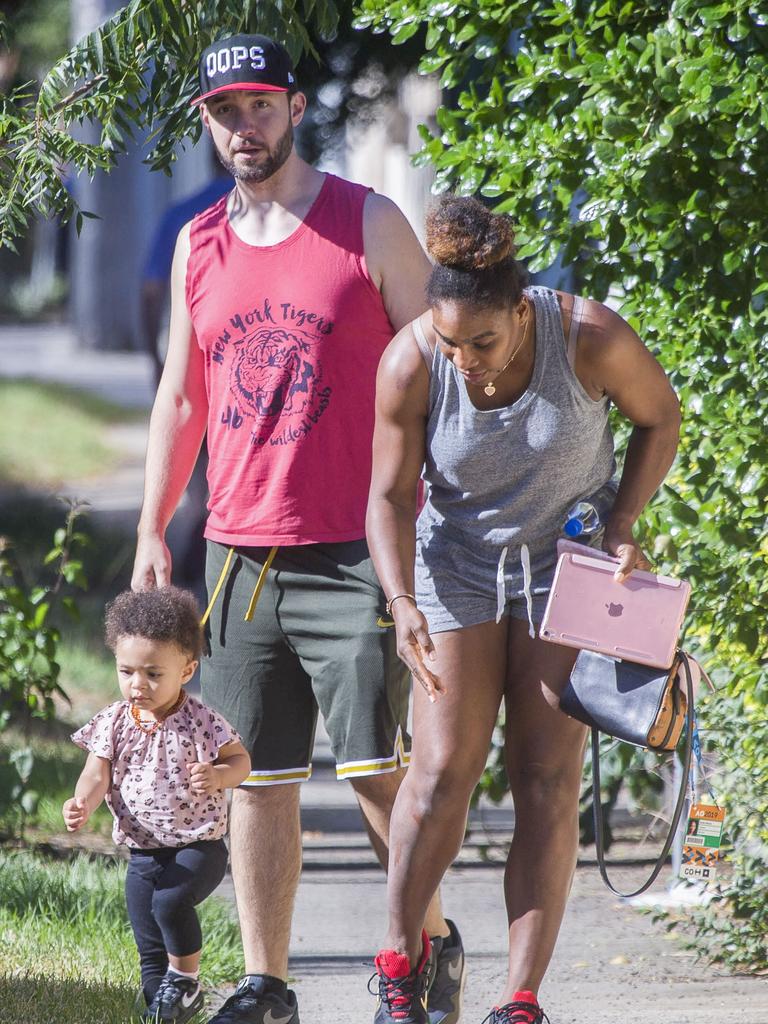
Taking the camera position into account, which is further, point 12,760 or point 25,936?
point 12,760

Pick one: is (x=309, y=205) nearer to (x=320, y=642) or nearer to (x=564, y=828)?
(x=320, y=642)

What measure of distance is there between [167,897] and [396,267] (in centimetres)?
145

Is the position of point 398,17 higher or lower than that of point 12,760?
higher

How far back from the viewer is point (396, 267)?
3.34 m

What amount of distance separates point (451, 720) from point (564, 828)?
32cm

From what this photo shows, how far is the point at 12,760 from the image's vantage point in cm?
489

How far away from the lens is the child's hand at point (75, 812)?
3.20 metres

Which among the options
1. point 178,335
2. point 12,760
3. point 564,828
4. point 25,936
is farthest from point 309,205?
point 12,760

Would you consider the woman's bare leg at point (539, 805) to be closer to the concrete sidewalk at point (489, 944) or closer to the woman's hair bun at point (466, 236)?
the concrete sidewalk at point (489, 944)

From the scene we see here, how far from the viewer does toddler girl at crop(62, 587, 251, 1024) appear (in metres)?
3.30

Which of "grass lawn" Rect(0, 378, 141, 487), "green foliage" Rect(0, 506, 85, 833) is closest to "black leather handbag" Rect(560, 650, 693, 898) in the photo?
"green foliage" Rect(0, 506, 85, 833)

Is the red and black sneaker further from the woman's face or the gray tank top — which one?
the woman's face

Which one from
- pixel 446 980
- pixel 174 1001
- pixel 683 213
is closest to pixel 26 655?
pixel 174 1001

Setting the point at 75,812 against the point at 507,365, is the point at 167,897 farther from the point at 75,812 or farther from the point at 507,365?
the point at 507,365
